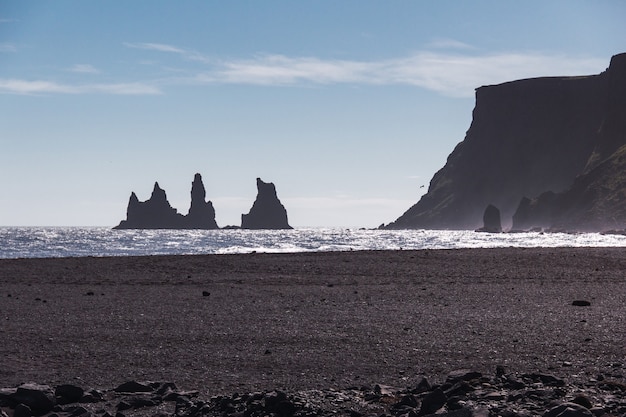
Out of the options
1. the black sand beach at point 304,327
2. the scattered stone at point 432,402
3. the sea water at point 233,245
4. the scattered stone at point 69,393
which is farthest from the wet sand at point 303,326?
the sea water at point 233,245

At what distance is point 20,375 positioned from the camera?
12.4m

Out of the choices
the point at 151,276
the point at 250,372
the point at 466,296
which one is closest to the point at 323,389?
the point at 250,372

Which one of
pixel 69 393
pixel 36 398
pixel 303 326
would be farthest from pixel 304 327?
pixel 36 398

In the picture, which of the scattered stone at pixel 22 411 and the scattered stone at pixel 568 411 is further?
the scattered stone at pixel 22 411

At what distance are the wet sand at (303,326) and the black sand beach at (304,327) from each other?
0.13 feet

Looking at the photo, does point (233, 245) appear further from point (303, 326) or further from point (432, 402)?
point (432, 402)

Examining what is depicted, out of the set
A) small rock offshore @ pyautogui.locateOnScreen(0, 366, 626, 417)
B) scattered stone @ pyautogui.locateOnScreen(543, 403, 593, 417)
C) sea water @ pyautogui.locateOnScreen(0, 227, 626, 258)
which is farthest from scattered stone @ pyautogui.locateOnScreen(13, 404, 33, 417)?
sea water @ pyautogui.locateOnScreen(0, 227, 626, 258)

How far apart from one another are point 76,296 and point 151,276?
8102 millimetres

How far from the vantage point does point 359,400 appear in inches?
406

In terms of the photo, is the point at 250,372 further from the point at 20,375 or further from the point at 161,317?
the point at 161,317

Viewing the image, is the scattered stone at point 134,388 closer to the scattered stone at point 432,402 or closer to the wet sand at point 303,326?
the wet sand at point 303,326

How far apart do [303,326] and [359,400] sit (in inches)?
265

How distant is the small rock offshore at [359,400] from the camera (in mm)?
9359

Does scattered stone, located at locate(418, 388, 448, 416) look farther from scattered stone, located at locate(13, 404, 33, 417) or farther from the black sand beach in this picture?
scattered stone, located at locate(13, 404, 33, 417)
